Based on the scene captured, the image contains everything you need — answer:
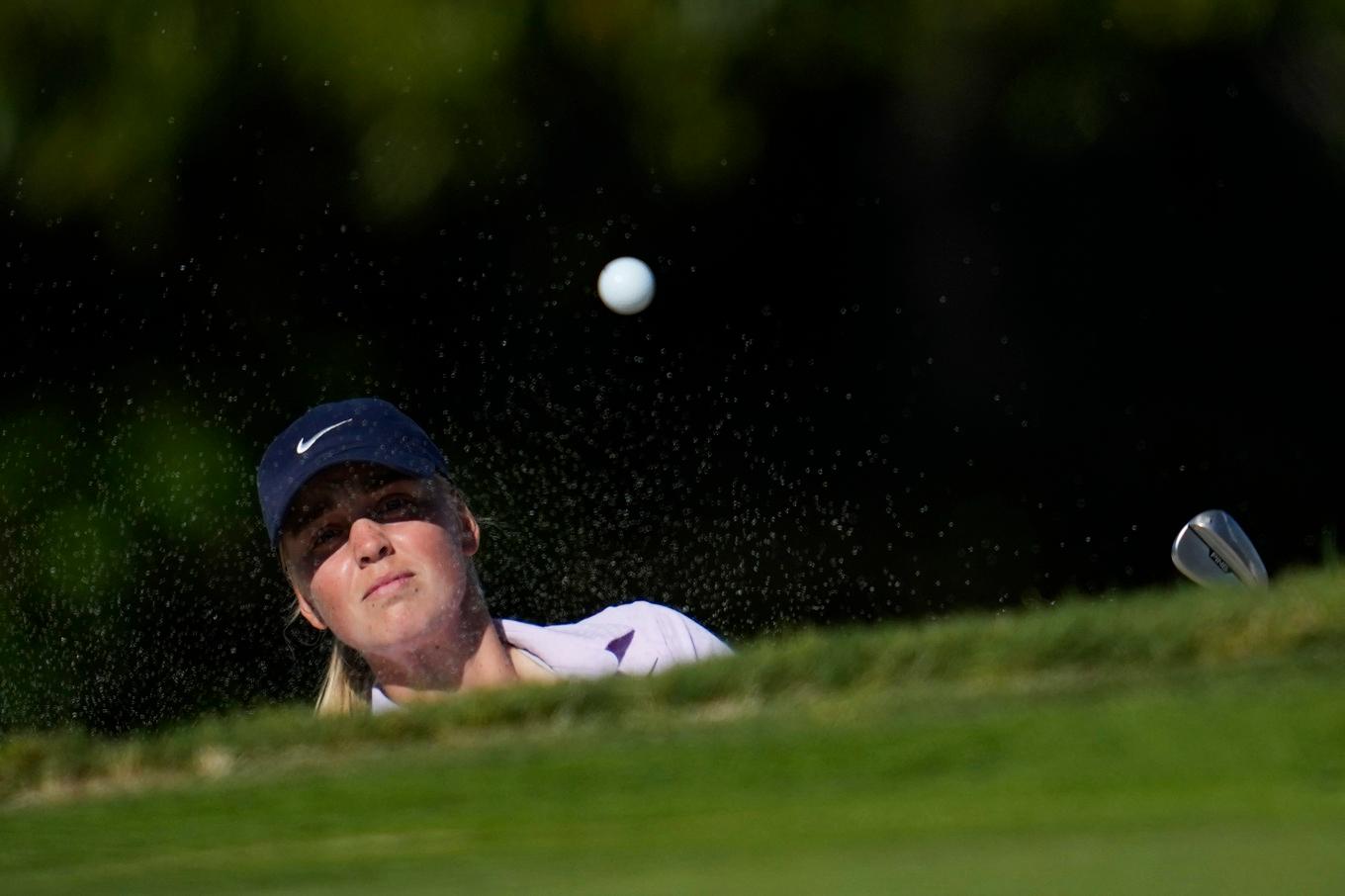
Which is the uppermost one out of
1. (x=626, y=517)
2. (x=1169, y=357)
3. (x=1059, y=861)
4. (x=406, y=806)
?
(x=1169, y=357)

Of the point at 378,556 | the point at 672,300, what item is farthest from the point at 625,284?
the point at 378,556

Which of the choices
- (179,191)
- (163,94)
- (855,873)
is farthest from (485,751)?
(179,191)

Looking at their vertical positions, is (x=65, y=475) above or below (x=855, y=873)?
above

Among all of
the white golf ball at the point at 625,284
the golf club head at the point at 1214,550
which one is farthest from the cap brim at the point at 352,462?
the white golf ball at the point at 625,284

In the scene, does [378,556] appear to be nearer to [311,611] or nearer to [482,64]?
[311,611]

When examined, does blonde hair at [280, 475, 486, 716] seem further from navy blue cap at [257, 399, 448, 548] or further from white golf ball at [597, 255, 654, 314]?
white golf ball at [597, 255, 654, 314]

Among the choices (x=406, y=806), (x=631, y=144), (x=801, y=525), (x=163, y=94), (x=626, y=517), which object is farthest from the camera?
(x=801, y=525)

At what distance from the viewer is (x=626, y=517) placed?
8.85m

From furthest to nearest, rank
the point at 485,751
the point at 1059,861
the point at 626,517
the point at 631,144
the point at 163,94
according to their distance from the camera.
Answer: the point at 626,517
the point at 631,144
the point at 163,94
the point at 485,751
the point at 1059,861

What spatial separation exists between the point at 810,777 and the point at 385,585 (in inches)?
77.2

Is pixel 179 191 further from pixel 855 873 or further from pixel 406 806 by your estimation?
pixel 855 873

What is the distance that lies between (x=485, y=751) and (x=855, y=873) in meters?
0.96

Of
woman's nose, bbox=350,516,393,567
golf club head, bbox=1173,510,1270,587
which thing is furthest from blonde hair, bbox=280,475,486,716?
golf club head, bbox=1173,510,1270,587

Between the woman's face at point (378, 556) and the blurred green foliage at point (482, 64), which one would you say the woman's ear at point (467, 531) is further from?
the blurred green foliage at point (482, 64)
